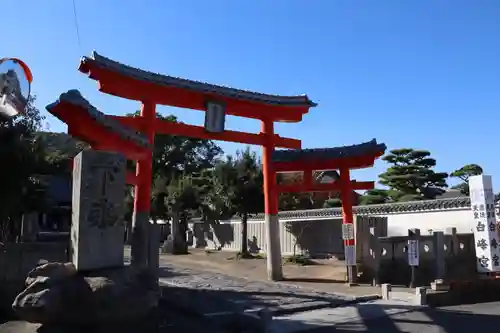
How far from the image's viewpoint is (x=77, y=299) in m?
7.38

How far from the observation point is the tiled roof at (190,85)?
521 inches

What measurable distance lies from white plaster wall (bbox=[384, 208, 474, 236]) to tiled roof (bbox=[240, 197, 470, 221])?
0.20 metres

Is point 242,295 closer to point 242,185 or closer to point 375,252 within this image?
point 375,252

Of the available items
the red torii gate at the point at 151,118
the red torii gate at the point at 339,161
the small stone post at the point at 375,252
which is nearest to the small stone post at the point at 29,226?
the red torii gate at the point at 151,118

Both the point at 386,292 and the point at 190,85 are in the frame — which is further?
the point at 190,85

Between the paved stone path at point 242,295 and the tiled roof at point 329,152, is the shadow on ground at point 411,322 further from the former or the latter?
the tiled roof at point 329,152

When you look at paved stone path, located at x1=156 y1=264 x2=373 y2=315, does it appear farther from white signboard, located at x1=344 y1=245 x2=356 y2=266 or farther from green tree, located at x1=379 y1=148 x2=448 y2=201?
green tree, located at x1=379 y1=148 x2=448 y2=201

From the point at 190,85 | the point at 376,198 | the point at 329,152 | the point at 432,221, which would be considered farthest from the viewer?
the point at 376,198

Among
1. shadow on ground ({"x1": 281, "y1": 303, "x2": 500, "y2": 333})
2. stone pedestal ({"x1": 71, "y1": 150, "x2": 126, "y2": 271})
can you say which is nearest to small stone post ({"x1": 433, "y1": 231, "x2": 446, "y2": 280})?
shadow on ground ({"x1": 281, "y1": 303, "x2": 500, "y2": 333})

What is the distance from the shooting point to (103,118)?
A: 11.0 meters

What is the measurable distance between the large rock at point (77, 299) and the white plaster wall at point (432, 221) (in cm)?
1704

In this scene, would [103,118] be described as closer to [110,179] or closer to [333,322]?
[110,179]

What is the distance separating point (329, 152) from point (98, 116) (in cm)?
881

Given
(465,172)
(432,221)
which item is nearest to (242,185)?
(432,221)
